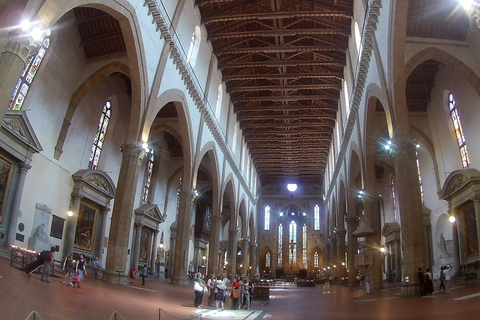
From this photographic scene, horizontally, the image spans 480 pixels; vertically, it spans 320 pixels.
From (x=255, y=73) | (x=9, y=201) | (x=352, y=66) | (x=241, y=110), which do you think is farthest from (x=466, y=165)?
(x=9, y=201)

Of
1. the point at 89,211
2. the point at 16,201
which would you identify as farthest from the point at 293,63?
the point at 16,201

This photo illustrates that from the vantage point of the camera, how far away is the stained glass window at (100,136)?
21.9 metres

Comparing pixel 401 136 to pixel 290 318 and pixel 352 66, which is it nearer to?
pixel 290 318

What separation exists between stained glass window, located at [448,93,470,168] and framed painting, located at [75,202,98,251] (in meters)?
20.0

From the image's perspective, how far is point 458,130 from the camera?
21.8 metres

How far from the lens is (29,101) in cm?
1648

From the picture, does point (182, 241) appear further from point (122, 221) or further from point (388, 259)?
point (388, 259)

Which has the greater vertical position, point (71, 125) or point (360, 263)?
point (71, 125)

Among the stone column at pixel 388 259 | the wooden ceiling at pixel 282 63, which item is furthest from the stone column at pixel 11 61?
the stone column at pixel 388 259

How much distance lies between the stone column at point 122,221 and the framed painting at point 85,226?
6.57 m

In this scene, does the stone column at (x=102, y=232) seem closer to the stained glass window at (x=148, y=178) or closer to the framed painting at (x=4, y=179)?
the stained glass window at (x=148, y=178)

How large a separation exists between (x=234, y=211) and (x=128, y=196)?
1971 centimetres

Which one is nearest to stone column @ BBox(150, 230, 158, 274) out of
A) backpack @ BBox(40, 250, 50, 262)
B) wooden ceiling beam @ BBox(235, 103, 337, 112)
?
wooden ceiling beam @ BBox(235, 103, 337, 112)

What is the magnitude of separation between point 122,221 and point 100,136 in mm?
9240
